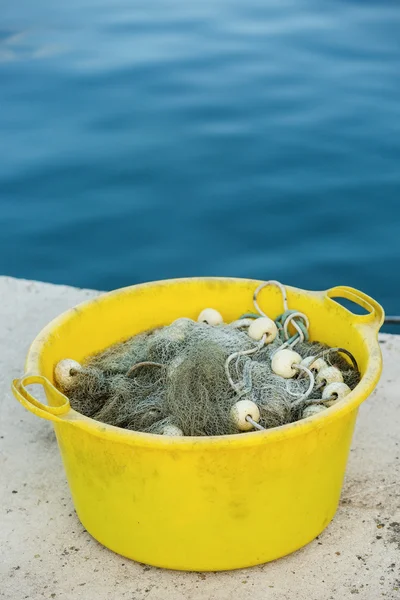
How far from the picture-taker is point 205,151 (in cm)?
404

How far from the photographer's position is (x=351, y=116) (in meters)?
4.38

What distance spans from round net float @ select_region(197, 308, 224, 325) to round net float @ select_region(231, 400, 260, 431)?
38 cm

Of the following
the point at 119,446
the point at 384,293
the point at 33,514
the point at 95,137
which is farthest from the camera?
the point at 95,137

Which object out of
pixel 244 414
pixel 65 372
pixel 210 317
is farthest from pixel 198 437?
pixel 210 317

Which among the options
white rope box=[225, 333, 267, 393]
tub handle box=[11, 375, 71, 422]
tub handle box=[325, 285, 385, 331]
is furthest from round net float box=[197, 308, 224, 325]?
tub handle box=[11, 375, 71, 422]

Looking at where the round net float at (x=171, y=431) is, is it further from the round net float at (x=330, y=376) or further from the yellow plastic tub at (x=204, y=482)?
the round net float at (x=330, y=376)

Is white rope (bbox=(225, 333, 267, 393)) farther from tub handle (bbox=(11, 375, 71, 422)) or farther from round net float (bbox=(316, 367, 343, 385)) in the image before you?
tub handle (bbox=(11, 375, 71, 422))

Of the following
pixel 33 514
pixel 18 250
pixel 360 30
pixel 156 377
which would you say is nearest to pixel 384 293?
pixel 18 250

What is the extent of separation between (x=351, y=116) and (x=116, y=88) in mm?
1407

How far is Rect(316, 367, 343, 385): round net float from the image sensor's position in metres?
1.58

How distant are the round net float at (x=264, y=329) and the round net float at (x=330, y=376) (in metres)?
0.17

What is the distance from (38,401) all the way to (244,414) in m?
0.36

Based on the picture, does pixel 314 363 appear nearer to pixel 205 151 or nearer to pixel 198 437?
pixel 198 437

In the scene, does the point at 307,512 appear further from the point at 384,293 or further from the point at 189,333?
the point at 384,293
